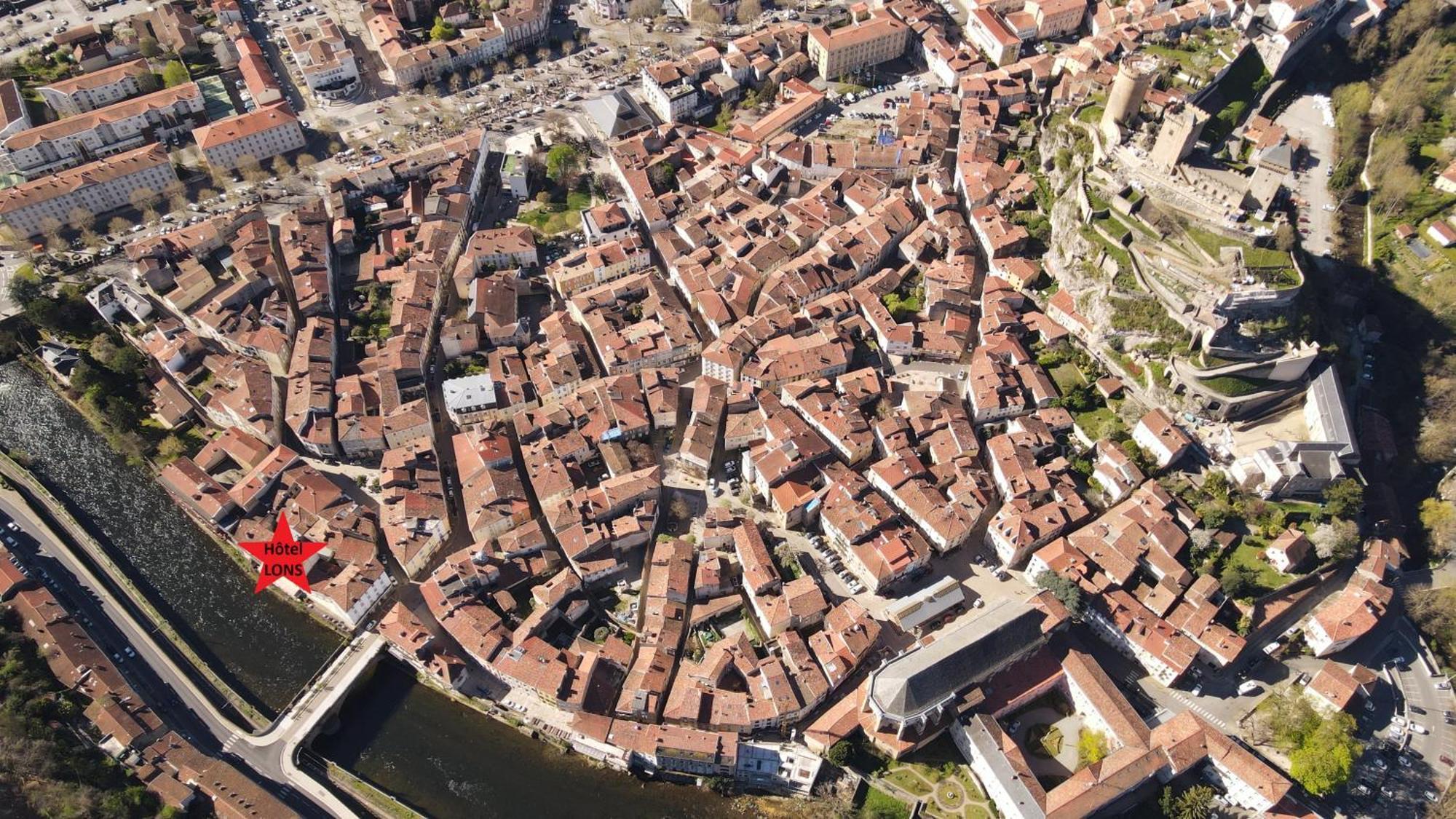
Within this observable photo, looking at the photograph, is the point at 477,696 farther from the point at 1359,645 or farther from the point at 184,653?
the point at 1359,645

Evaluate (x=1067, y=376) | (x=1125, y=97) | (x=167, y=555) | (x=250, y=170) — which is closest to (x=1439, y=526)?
(x=1067, y=376)

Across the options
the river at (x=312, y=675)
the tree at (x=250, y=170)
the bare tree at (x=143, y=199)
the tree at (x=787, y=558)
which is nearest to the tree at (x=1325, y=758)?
the tree at (x=787, y=558)

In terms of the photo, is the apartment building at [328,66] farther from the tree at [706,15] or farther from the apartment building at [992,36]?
the apartment building at [992,36]

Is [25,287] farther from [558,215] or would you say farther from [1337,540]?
[1337,540]

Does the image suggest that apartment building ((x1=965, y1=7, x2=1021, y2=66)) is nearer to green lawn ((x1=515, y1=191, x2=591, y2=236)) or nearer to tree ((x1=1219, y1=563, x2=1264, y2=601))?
green lawn ((x1=515, y1=191, x2=591, y2=236))

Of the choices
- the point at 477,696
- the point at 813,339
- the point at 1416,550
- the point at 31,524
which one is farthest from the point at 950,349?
the point at 31,524
